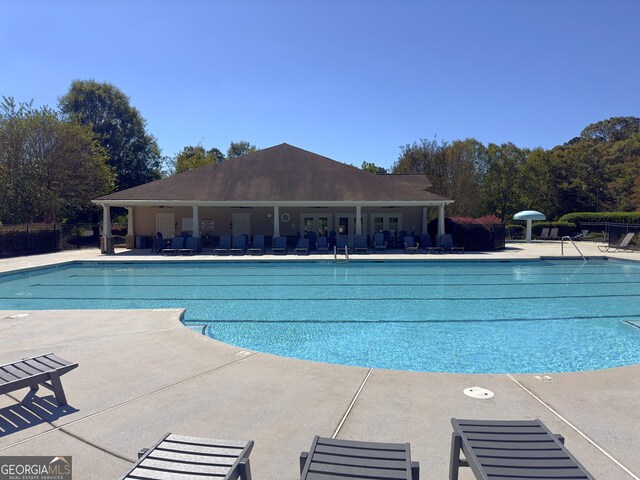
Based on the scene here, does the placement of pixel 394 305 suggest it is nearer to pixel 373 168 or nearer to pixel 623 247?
pixel 623 247

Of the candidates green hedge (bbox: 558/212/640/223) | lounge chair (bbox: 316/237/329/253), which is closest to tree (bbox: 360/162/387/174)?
green hedge (bbox: 558/212/640/223)

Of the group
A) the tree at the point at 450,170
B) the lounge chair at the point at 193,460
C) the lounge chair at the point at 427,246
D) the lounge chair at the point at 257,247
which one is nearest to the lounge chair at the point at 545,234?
the tree at the point at 450,170

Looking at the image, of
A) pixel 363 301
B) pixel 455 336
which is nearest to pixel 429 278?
pixel 363 301

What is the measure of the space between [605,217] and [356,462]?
36774 millimetres

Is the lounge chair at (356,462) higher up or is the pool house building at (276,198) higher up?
the pool house building at (276,198)

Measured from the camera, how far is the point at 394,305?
1035cm

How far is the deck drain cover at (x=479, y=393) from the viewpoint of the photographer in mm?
4186

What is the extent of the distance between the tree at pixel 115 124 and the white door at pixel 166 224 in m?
14.4

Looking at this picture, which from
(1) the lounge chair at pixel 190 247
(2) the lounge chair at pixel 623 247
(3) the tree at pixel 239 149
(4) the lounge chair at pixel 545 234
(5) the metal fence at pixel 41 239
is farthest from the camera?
(3) the tree at pixel 239 149

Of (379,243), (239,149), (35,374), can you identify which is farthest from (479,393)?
(239,149)

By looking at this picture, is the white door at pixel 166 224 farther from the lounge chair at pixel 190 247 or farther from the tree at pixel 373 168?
the tree at pixel 373 168

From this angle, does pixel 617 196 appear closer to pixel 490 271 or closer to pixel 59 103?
pixel 490 271

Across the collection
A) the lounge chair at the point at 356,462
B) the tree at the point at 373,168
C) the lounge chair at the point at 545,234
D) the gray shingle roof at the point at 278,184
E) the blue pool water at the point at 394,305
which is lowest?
the blue pool water at the point at 394,305

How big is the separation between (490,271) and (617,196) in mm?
29926
